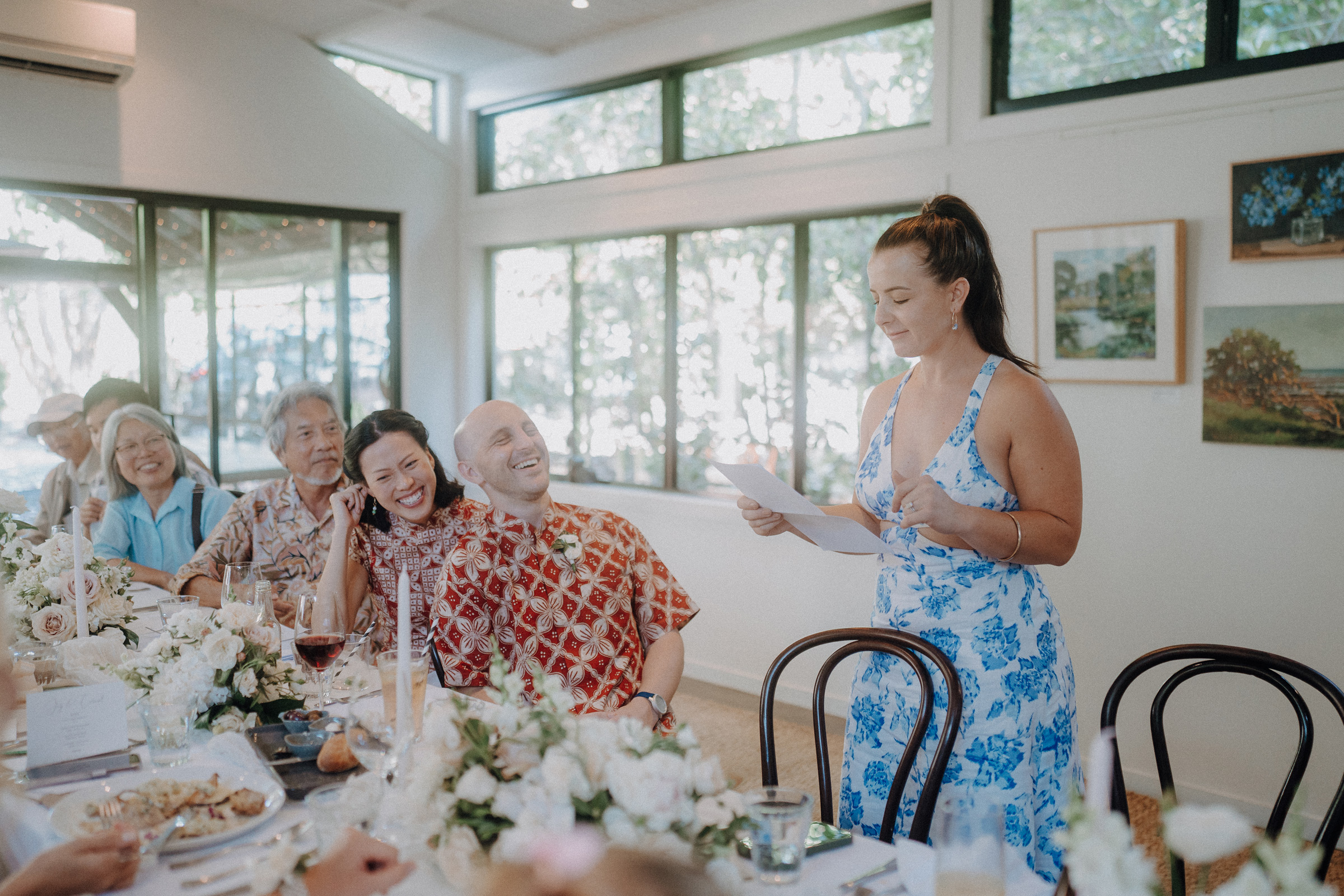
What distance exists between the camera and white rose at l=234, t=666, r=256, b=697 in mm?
1807

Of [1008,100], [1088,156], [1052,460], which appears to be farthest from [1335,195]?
[1052,460]

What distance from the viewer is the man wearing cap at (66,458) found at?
167 inches

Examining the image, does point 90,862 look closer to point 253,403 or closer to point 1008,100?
point 1008,100

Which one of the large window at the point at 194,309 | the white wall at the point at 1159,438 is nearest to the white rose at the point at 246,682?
the white wall at the point at 1159,438

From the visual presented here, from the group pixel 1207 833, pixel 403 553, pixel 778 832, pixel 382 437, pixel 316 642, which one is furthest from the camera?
pixel 403 553

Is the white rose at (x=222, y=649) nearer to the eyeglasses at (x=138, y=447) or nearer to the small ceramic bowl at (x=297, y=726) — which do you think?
the small ceramic bowl at (x=297, y=726)

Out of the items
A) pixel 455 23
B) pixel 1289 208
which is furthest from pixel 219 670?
pixel 455 23

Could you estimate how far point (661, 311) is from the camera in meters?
5.30

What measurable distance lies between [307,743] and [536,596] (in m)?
0.68

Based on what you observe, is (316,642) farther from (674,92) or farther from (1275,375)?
(674,92)

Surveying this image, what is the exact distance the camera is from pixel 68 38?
4.27 metres

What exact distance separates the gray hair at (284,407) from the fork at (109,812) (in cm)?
178

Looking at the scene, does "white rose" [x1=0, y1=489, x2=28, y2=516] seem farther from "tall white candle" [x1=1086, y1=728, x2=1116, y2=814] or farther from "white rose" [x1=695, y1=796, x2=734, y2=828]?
"tall white candle" [x1=1086, y1=728, x2=1116, y2=814]

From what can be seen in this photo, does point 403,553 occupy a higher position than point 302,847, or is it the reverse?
point 403,553
